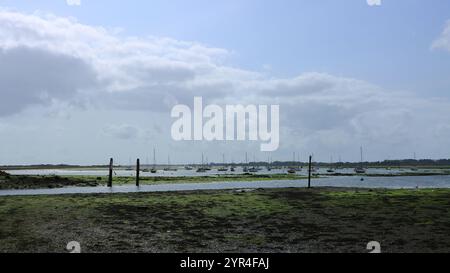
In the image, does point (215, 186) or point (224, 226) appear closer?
point (224, 226)

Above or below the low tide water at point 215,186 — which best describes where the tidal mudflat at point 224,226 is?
above

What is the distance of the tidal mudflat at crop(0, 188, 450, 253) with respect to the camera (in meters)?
17.9

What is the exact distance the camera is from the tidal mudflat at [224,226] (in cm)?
1789

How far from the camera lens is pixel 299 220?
2509 cm

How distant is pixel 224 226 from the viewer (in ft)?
75.8

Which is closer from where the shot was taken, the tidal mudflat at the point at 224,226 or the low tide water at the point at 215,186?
the tidal mudflat at the point at 224,226

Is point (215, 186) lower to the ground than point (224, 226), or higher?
lower

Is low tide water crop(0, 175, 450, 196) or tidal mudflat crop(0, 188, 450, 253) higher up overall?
tidal mudflat crop(0, 188, 450, 253)

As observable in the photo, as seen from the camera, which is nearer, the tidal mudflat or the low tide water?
the tidal mudflat

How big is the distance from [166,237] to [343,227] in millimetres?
9907
